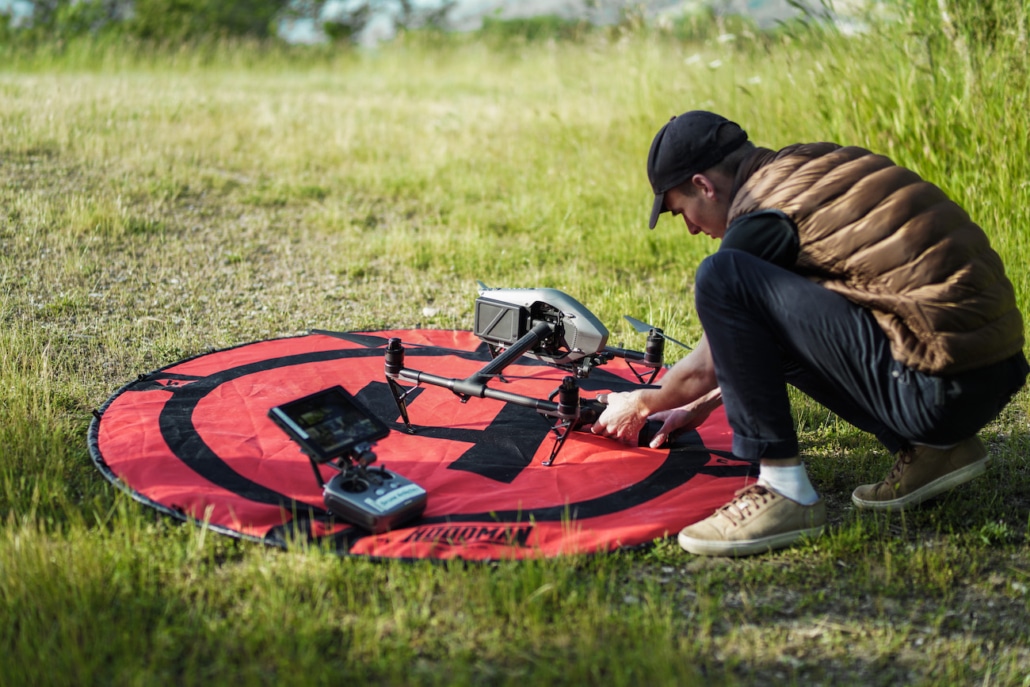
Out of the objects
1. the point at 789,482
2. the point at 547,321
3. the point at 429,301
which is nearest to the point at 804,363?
the point at 789,482

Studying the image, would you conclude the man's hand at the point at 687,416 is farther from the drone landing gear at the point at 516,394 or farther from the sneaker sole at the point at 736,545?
the sneaker sole at the point at 736,545

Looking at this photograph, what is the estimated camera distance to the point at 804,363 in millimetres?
3051

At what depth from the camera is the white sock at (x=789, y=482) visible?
119 inches

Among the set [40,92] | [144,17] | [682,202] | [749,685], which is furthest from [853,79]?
[144,17]

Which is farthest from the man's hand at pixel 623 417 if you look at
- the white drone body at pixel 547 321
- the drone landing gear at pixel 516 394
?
the white drone body at pixel 547 321

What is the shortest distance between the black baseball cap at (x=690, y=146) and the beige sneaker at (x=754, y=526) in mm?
1086

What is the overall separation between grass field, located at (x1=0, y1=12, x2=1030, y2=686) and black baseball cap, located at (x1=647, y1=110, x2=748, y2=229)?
4.18 feet

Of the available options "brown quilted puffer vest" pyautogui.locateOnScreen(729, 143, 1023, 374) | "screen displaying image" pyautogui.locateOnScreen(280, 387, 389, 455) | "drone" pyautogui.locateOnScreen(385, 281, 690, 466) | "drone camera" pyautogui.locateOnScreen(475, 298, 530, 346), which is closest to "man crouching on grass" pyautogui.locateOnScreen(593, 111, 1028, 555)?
"brown quilted puffer vest" pyautogui.locateOnScreen(729, 143, 1023, 374)

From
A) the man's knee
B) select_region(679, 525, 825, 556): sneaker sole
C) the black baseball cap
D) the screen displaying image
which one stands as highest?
the black baseball cap

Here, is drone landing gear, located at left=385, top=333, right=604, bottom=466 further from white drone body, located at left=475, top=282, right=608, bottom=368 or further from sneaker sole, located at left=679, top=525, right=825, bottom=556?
sneaker sole, located at left=679, top=525, right=825, bottom=556

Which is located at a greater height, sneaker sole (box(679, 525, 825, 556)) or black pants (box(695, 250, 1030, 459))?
black pants (box(695, 250, 1030, 459))

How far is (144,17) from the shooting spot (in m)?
15.7

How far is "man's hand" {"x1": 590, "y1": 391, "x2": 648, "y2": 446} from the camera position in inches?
134

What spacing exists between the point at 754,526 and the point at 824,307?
0.74m
